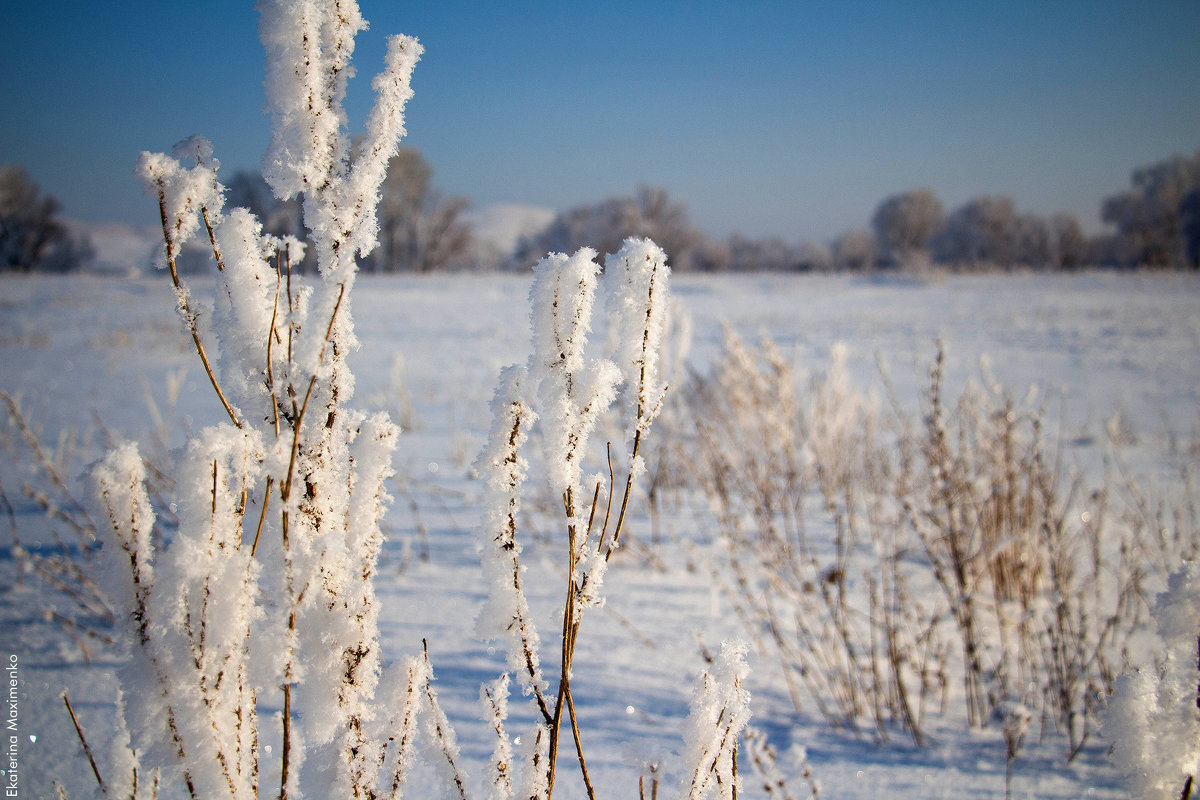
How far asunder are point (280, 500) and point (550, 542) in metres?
2.21

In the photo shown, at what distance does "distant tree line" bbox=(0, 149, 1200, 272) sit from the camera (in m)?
32.6

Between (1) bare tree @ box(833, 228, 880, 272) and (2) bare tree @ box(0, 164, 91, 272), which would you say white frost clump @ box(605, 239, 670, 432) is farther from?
(1) bare tree @ box(833, 228, 880, 272)

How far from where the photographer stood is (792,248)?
5903cm

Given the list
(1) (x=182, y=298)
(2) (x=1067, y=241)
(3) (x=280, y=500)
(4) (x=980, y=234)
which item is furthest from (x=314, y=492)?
(2) (x=1067, y=241)

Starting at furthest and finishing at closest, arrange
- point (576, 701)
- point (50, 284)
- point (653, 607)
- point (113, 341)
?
point (50, 284) → point (113, 341) → point (653, 607) → point (576, 701)

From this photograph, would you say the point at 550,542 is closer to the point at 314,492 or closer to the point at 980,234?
the point at 314,492

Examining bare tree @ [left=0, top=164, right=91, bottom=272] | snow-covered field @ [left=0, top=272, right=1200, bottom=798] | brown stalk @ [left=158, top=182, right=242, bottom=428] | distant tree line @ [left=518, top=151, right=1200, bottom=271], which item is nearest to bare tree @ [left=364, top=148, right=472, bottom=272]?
distant tree line @ [left=518, top=151, right=1200, bottom=271]

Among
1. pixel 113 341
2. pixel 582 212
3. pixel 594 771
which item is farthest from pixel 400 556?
pixel 582 212

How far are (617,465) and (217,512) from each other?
10.9ft

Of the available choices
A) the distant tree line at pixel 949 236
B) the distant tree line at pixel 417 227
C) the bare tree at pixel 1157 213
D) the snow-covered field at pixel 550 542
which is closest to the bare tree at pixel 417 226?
the distant tree line at pixel 417 227

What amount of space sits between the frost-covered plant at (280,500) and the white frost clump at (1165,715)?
3.14 feet

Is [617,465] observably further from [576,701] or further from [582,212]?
[582,212]

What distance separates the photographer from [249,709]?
2.54 ft

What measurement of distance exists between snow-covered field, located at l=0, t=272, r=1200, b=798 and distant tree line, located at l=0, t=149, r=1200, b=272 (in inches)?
534
